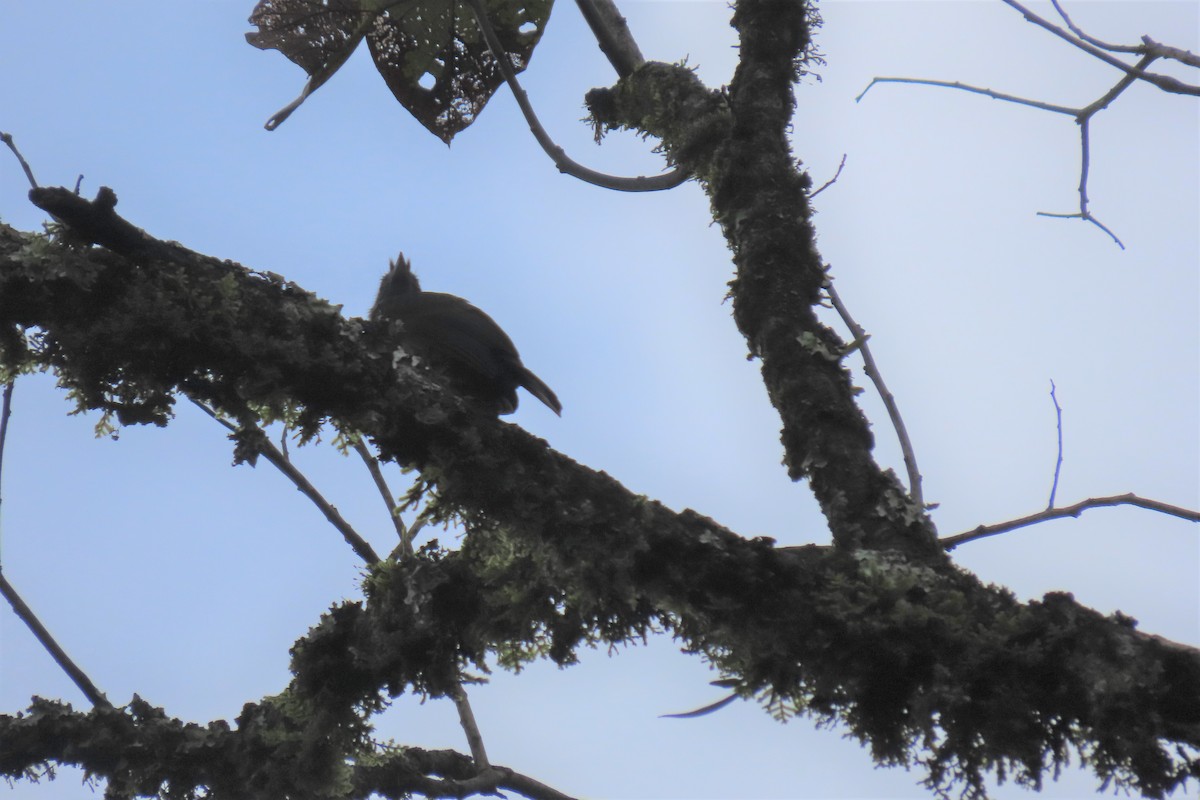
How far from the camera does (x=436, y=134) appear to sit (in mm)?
3562

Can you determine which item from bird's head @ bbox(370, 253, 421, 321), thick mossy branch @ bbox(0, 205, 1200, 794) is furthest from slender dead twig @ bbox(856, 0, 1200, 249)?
bird's head @ bbox(370, 253, 421, 321)

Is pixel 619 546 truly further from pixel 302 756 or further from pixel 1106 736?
pixel 302 756

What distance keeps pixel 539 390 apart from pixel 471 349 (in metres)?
0.38

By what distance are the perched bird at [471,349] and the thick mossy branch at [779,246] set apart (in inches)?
53.3

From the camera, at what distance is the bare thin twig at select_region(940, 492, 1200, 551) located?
2172 mm

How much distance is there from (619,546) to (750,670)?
0.27 meters

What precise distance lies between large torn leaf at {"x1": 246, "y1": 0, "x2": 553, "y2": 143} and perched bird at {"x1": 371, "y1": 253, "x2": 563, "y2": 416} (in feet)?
3.37

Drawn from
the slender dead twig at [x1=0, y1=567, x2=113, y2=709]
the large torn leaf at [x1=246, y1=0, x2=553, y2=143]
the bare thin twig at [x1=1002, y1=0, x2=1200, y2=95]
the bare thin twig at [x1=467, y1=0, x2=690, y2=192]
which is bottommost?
the slender dead twig at [x1=0, y1=567, x2=113, y2=709]

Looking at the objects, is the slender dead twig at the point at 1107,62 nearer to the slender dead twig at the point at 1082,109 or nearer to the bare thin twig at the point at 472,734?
the slender dead twig at the point at 1082,109

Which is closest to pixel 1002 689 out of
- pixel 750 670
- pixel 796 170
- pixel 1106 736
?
pixel 1106 736

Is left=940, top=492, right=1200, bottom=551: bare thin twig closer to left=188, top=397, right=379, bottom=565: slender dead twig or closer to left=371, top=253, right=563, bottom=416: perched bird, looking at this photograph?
left=188, top=397, right=379, bottom=565: slender dead twig

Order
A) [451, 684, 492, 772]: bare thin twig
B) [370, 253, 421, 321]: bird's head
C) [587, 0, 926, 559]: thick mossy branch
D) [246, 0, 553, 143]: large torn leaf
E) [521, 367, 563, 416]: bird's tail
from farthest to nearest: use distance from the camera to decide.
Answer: [370, 253, 421, 321]: bird's head
[521, 367, 563, 416]: bird's tail
[246, 0, 553, 143]: large torn leaf
[451, 684, 492, 772]: bare thin twig
[587, 0, 926, 559]: thick mossy branch

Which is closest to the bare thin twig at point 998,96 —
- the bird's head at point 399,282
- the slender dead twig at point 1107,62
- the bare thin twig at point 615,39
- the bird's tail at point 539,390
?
the slender dead twig at point 1107,62

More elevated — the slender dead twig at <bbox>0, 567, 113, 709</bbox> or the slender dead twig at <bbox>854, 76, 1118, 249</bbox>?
the slender dead twig at <bbox>854, 76, 1118, 249</bbox>
